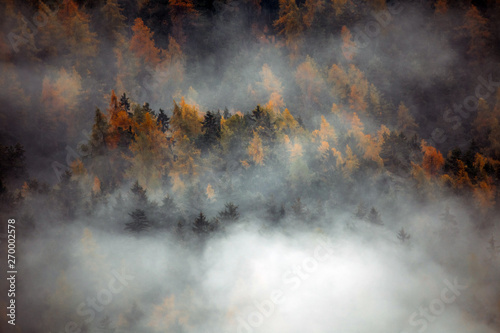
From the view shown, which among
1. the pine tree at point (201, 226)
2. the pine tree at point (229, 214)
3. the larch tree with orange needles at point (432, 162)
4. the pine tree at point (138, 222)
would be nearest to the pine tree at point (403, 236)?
the larch tree with orange needles at point (432, 162)

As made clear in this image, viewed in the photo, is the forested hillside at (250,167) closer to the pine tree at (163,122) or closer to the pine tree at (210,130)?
the pine tree at (210,130)

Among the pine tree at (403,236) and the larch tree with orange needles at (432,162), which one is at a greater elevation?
the larch tree with orange needles at (432,162)

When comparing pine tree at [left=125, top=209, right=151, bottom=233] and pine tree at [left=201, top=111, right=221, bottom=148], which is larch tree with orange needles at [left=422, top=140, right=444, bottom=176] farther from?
pine tree at [left=125, top=209, right=151, bottom=233]

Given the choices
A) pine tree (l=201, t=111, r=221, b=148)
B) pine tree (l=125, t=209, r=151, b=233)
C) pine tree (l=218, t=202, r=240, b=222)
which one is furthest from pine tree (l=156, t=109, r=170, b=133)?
pine tree (l=218, t=202, r=240, b=222)

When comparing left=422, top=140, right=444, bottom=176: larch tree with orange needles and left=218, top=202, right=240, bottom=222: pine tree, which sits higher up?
left=422, top=140, right=444, bottom=176: larch tree with orange needles

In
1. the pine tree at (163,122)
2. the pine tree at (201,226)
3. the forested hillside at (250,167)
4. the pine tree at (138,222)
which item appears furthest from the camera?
the pine tree at (163,122)

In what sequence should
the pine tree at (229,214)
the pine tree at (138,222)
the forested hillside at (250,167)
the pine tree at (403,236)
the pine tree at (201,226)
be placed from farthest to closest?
the pine tree at (403,236) → the pine tree at (229,214) → the forested hillside at (250,167) → the pine tree at (138,222) → the pine tree at (201,226)
